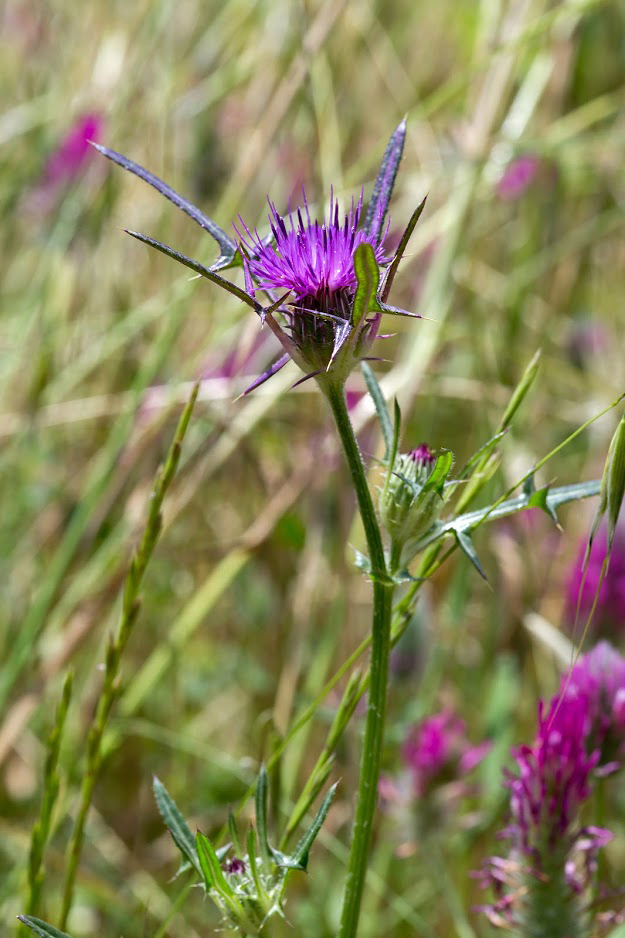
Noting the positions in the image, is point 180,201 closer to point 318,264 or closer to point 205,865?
point 318,264

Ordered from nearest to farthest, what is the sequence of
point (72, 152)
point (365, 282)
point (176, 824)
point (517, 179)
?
1. point (365, 282)
2. point (176, 824)
3. point (72, 152)
4. point (517, 179)

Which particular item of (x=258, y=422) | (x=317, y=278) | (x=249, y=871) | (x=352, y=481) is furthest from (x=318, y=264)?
(x=258, y=422)

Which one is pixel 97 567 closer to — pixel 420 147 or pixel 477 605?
pixel 477 605

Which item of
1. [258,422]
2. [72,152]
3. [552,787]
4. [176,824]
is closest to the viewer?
[176,824]

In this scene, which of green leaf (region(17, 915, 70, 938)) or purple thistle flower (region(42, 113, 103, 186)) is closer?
green leaf (region(17, 915, 70, 938))

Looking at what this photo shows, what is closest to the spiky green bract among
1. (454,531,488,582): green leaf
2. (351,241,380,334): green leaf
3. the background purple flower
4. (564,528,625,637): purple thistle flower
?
(454,531,488,582): green leaf

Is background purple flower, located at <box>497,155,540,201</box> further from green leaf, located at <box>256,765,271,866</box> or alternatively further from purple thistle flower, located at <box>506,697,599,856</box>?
green leaf, located at <box>256,765,271,866</box>

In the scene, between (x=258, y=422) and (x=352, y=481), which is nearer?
(x=352, y=481)
